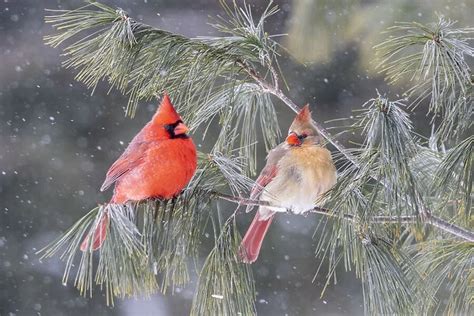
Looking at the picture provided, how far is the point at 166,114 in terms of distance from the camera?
223cm

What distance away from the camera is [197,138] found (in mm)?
5059

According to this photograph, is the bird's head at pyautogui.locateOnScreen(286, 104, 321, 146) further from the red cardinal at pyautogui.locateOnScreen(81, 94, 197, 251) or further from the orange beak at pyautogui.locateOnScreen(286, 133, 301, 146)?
the red cardinal at pyautogui.locateOnScreen(81, 94, 197, 251)

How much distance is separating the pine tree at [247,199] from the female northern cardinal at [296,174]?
0.30 metres

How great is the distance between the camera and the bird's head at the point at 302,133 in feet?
7.38

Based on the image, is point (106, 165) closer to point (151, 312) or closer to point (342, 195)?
point (151, 312)

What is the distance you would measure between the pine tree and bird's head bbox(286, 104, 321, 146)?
0.71ft

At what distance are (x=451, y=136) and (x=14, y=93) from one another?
14.6 ft

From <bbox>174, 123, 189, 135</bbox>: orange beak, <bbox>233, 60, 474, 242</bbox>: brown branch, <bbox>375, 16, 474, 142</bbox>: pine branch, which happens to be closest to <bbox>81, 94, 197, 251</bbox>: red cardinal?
<bbox>174, 123, 189, 135</bbox>: orange beak

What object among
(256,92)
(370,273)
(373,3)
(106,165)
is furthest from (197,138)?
(370,273)

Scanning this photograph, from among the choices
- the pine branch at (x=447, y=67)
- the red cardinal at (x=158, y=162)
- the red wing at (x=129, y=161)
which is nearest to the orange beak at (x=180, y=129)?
the red cardinal at (x=158, y=162)

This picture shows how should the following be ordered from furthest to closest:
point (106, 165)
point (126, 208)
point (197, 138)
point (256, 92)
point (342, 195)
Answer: point (106, 165)
point (197, 138)
point (256, 92)
point (126, 208)
point (342, 195)

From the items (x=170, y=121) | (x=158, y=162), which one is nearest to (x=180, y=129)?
(x=170, y=121)

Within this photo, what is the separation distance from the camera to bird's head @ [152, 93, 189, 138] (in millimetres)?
2150

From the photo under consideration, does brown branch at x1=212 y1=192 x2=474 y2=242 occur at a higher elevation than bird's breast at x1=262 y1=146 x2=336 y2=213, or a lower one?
lower
